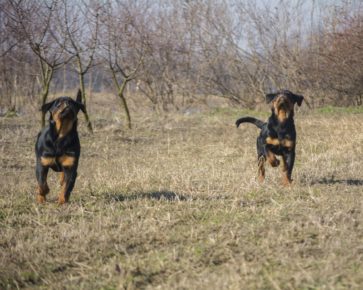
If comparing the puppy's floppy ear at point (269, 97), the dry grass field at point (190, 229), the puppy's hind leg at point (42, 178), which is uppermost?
the puppy's floppy ear at point (269, 97)

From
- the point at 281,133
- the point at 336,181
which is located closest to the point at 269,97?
the point at 281,133

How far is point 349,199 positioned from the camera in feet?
17.1

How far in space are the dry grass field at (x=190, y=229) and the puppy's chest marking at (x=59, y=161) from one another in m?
0.38

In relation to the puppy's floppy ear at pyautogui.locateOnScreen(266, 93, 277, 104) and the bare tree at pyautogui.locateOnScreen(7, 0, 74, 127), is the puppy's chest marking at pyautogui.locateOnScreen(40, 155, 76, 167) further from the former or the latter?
the bare tree at pyautogui.locateOnScreen(7, 0, 74, 127)

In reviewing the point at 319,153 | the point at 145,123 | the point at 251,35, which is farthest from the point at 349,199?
the point at 251,35

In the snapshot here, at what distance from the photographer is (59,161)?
542cm

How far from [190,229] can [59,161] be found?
5.48 feet

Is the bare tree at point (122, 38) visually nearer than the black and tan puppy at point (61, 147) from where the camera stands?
No

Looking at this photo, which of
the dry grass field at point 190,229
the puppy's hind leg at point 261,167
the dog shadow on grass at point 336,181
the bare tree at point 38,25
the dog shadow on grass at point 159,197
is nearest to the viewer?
the dry grass field at point 190,229

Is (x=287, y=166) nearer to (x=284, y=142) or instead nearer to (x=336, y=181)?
(x=284, y=142)

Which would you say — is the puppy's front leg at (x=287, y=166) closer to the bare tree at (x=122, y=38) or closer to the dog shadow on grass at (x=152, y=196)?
the dog shadow on grass at (x=152, y=196)

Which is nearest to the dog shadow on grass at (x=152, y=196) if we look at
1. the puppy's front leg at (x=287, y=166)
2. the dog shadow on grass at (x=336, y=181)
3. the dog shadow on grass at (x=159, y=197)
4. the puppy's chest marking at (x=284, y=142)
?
the dog shadow on grass at (x=159, y=197)

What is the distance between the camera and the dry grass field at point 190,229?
3.37 meters

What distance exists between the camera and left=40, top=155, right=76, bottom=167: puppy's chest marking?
17.7 ft
